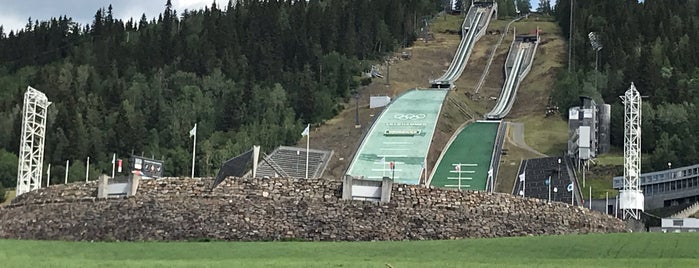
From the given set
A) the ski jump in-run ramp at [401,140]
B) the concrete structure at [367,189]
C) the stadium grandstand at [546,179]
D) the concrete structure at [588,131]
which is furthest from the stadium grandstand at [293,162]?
the concrete structure at [367,189]

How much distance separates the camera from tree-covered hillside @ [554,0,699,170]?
103m

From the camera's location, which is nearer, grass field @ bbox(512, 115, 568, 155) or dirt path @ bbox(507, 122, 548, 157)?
dirt path @ bbox(507, 122, 548, 157)

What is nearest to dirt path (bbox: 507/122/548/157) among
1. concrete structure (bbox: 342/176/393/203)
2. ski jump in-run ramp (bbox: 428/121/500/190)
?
ski jump in-run ramp (bbox: 428/121/500/190)

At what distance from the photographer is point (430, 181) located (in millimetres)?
84438

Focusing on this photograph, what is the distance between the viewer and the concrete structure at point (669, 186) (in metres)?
87.7

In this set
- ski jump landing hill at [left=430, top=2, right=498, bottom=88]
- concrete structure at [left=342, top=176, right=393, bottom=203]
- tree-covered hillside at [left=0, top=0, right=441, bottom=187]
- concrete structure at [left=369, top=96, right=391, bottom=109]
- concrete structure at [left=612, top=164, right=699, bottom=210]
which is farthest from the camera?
ski jump landing hill at [left=430, top=2, right=498, bottom=88]

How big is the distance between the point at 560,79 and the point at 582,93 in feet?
40.7

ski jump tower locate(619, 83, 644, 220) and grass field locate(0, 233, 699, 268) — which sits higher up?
ski jump tower locate(619, 83, 644, 220)

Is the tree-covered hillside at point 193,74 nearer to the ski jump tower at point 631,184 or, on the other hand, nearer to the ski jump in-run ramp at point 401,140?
the ski jump in-run ramp at point 401,140

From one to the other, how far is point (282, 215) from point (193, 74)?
92825mm

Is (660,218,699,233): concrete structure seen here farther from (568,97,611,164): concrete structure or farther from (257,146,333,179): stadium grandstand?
(257,146,333,179): stadium grandstand

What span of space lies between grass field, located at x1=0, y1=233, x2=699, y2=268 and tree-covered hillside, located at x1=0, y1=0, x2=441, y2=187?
56772 millimetres

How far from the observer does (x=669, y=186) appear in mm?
90625

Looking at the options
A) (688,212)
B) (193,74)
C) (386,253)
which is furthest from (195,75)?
(386,253)
